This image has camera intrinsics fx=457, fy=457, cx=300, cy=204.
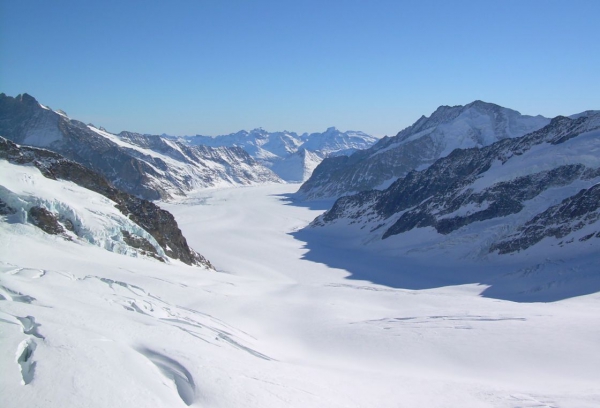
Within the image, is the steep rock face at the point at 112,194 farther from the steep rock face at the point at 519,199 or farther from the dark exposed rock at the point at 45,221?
the steep rock face at the point at 519,199

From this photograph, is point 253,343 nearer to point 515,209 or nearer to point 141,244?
point 141,244

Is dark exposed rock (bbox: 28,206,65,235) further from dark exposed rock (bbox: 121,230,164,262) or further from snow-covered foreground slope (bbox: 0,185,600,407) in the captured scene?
dark exposed rock (bbox: 121,230,164,262)

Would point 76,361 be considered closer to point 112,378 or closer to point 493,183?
point 112,378

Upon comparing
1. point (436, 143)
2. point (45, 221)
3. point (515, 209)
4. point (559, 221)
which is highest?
point (436, 143)

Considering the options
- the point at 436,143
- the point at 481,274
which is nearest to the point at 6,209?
the point at 481,274

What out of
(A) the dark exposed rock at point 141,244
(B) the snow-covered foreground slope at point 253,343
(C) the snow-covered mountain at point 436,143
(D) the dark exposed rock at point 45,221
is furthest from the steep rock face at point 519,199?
(C) the snow-covered mountain at point 436,143

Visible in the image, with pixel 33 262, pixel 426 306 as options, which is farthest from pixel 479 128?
pixel 33 262
